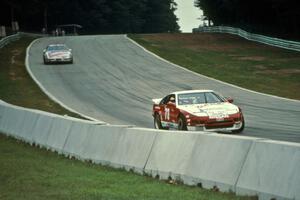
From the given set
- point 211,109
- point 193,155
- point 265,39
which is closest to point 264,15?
point 265,39

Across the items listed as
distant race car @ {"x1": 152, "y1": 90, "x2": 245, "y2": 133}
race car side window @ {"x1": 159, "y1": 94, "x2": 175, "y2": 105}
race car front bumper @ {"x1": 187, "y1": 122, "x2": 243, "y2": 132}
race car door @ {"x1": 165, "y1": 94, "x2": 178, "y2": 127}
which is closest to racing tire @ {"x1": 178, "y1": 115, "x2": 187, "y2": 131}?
distant race car @ {"x1": 152, "y1": 90, "x2": 245, "y2": 133}

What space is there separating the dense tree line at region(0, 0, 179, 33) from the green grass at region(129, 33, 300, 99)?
36673 millimetres

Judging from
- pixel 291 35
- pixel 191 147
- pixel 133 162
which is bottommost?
pixel 291 35

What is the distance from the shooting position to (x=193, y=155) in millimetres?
9680

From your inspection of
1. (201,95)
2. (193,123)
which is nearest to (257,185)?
(193,123)

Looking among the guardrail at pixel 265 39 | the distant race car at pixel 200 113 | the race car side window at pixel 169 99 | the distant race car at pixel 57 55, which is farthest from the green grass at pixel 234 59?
the distant race car at pixel 200 113

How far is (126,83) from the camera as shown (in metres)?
38.3

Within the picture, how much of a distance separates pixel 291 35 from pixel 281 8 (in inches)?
127

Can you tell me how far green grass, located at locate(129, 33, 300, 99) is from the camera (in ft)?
120

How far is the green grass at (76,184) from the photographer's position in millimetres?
8617

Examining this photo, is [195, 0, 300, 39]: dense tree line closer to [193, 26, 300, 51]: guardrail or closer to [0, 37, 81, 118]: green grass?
[193, 26, 300, 51]: guardrail

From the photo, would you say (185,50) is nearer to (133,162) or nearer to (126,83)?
(126,83)

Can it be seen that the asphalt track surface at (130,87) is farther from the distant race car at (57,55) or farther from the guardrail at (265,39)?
the guardrail at (265,39)

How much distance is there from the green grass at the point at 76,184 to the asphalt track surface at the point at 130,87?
7.05 meters
